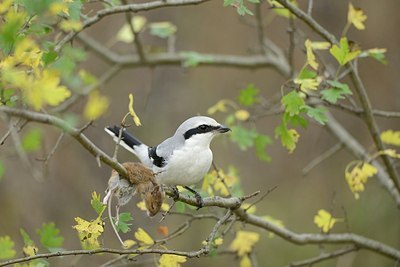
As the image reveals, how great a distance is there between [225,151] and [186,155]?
4459mm

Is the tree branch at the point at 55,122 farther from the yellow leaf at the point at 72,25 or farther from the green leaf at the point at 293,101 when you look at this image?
the yellow leaf at the point at 72,25

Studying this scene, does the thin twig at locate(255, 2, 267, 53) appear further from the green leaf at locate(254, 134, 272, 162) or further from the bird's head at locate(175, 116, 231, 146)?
the bird's head at locate(175, 116, 231, 146)

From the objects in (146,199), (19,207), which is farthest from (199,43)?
(146,199)

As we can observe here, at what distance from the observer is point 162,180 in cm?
281

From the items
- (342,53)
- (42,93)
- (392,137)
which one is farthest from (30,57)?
(392,137)

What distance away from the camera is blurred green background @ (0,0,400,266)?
6340 millimetres

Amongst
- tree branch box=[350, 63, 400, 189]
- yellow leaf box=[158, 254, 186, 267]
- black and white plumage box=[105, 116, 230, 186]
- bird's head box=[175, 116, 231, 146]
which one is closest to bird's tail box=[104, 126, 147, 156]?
black and white plumage box=[105, 116, 230, 186]

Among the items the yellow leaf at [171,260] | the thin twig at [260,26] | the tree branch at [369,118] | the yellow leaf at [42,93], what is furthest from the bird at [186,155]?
the thin twig at [260,26]

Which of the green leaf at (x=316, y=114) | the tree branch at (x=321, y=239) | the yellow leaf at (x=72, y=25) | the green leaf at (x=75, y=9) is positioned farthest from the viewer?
the tree branch at (x=321, y=239)

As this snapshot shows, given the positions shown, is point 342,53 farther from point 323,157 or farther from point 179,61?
point 179,61

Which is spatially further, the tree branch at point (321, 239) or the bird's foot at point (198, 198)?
the tree branch at point (321, 239)

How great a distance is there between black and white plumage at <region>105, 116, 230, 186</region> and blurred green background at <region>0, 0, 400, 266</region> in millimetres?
3285

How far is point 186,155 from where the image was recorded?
9.25 feet

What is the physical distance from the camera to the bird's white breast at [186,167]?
110 inches
